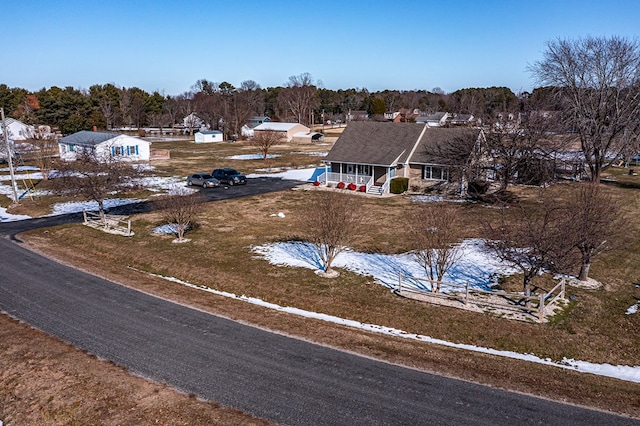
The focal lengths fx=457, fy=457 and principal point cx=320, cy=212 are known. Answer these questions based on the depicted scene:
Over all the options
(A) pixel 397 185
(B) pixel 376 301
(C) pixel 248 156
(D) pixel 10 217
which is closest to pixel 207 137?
(C) pixel 248 156

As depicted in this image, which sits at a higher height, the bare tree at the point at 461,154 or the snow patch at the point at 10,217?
the bare tree at the point at 461,154

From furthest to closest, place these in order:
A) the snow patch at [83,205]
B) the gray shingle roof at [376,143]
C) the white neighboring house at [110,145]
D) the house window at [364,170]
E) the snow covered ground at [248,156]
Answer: the snow covered ground at [248,156], the white neighboring house at [110,145], the house window at [364,170], the gray shingle roof at [376,143], the snow patch at [83,205]

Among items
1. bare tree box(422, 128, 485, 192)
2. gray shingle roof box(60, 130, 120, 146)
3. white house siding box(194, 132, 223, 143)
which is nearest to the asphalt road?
bare tree box(422, 128, 485, 192)

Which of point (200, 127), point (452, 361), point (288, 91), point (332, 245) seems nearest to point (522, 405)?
point (452, 361)

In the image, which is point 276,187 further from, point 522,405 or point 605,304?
point 522,405

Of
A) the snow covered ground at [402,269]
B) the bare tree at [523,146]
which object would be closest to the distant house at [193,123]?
the bare tree at [523,146]

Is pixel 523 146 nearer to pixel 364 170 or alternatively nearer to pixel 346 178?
pixel 364 170

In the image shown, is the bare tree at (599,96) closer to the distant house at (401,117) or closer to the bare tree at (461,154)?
the bare tree at (461,154)
